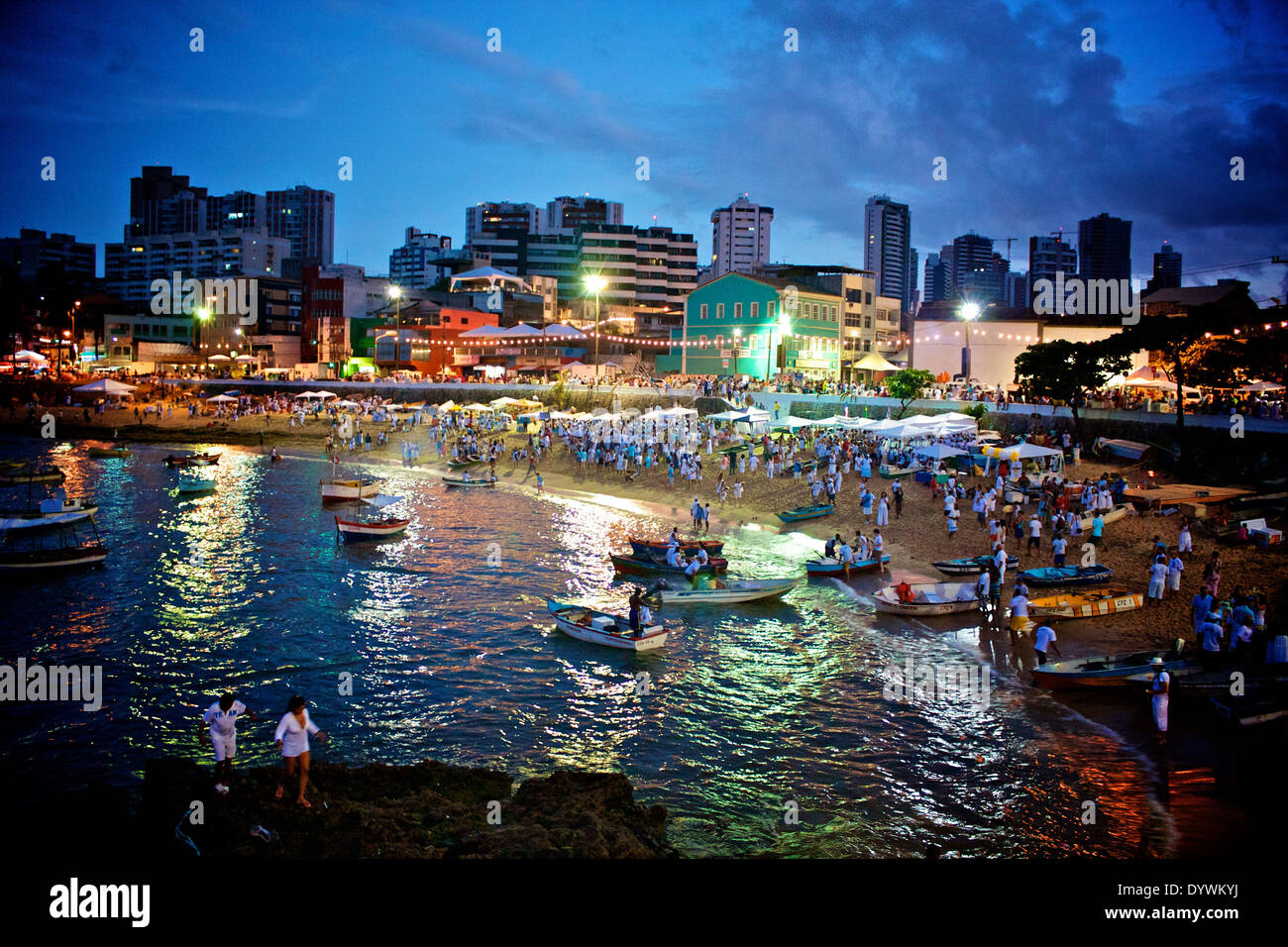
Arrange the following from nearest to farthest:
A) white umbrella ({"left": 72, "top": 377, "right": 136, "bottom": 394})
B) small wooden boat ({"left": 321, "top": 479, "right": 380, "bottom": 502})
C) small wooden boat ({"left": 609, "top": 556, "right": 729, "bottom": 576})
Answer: small wooden boat ({"left": 609, "top": 556, "right": 729, "bottom": 576}) < small wooden boat ({"left": 321, "top": 479, "right": 380, "bottom": 502}) < white umbrella ({"left": 72, "top": 377, "right": 136, "bottom": 394})

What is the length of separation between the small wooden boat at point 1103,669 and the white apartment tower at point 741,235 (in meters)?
138

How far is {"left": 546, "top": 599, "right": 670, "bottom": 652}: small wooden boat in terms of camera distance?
1956 centimetres

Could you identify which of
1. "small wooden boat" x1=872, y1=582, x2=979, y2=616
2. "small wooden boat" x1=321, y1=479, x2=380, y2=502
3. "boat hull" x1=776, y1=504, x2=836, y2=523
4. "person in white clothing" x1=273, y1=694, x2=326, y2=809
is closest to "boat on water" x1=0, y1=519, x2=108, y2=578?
"small wooden boat" x1=321, y1=479, x2=380, y2=502

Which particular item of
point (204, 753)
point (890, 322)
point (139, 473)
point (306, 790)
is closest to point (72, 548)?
point (204, 753)

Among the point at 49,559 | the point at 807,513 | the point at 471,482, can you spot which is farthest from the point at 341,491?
the point at 807,513

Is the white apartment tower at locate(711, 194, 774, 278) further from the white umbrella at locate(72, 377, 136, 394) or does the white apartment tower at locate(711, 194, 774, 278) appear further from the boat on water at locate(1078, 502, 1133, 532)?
the boat on water at locate(1078, 502, 1133, 532)

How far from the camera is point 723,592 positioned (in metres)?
23.3

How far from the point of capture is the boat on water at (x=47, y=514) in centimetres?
2894

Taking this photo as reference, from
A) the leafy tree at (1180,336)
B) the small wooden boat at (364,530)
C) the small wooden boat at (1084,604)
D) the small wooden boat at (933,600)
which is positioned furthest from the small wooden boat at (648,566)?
the leafy tree at (1180,336)

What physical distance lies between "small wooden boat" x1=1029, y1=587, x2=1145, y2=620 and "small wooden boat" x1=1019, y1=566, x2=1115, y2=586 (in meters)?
0.94

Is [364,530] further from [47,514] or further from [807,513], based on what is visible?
[807,513]

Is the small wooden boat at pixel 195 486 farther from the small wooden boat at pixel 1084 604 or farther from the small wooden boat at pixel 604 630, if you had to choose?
the small wooden boat at pixel 1084 604

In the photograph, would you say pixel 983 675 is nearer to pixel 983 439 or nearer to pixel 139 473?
pixel 983 439
